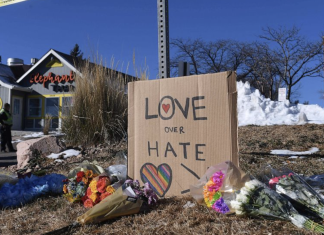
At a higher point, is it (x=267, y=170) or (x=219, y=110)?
(x=219, y=110)

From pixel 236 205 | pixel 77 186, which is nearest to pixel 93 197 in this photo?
pixel 77 186

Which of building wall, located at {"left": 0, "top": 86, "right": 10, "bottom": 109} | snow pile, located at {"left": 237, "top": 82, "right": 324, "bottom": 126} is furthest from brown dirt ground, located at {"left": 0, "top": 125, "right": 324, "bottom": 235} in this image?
building wall, located at {"left": 0, "top": 86, "right": 10, "bottom": 109}

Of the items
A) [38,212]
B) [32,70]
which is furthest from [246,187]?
[32,70]

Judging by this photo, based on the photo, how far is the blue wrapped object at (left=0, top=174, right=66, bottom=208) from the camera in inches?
117

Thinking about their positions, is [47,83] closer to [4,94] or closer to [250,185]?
[4,94]

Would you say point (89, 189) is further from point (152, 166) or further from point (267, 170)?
point (267, 170)

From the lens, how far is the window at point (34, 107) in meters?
20.5

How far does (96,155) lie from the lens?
512cm

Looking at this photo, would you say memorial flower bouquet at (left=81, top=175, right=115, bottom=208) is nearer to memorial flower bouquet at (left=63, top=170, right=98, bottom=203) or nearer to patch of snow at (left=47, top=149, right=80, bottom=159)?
memorial flower bouquet at (left=63, top=170, right=98, bottom=203)

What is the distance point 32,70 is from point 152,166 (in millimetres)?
19414

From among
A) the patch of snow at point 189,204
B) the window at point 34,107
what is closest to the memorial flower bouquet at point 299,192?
the patch of snow at point 189,204

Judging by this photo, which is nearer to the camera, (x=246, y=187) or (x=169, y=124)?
(x=246, y=187)

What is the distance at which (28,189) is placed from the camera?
314cm

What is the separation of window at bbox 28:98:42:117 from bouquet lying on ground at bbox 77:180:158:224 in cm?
1950
